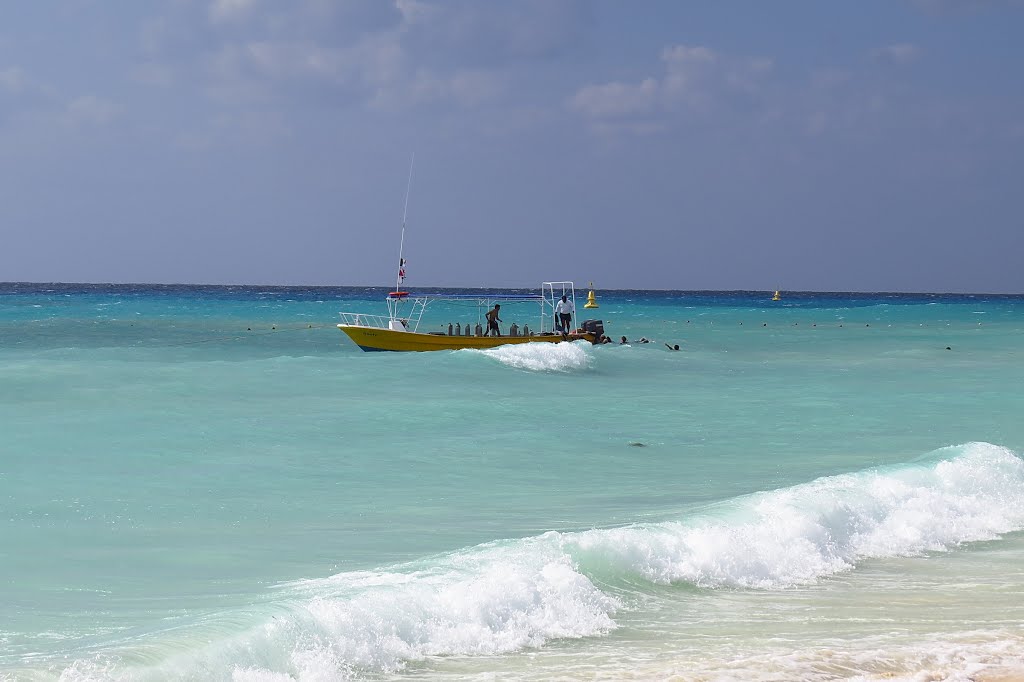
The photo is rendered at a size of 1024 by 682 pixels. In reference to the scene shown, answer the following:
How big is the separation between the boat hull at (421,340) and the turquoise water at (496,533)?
35.1ft

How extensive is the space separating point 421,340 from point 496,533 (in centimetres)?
2663

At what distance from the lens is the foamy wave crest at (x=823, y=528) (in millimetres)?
9375

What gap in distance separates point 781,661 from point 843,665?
368 millimetres

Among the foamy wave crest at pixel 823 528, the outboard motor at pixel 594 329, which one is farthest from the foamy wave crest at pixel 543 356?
the foamy wave crest at pixel 823 528

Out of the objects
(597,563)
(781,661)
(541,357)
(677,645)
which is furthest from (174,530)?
(541,357)

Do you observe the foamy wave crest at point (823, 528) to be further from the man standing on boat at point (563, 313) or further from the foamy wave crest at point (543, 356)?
the man standing on boat at point (563, 313)

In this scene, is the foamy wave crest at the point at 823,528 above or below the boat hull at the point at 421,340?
below

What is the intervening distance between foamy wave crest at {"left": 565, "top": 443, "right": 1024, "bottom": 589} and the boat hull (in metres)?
23.9

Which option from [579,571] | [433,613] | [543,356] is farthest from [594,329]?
[433,613]

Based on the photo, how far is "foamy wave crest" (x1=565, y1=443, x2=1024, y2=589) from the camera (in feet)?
30.8

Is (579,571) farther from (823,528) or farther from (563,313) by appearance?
(563,313)

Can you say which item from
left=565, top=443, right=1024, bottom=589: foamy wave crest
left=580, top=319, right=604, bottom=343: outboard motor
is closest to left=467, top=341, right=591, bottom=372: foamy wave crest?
left=580, top=319, right=604, bottom=343: outboard motor

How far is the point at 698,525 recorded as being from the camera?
34.1ft

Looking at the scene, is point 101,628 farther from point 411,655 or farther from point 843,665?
point 843,665
